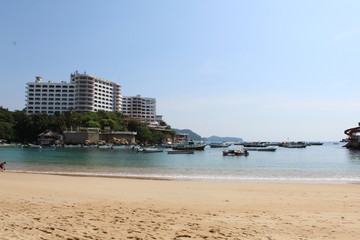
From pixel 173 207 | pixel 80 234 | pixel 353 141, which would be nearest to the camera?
pixel 80 234

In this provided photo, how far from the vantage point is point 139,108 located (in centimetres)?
17988

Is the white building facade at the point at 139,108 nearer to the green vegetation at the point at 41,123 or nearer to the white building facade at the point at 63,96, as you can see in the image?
the white building facade at the point at 63,96

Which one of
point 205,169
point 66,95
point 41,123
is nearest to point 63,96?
point 66,95

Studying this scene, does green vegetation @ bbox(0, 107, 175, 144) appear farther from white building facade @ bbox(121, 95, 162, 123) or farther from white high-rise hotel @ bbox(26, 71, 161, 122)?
white building facade @ bbox(121, 95, 162, 123)

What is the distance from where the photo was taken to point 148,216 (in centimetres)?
931

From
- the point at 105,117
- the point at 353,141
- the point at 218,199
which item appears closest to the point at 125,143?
the point at 105,117

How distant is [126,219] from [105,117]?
403 ft

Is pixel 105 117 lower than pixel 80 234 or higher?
higher

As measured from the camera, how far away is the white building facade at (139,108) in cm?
17625

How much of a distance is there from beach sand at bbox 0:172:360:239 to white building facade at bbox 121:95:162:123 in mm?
161274

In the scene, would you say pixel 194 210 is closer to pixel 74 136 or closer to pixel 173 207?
pixel 173 207

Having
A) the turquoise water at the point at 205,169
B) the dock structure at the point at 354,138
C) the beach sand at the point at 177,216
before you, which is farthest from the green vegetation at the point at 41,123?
the beach sand at the point at 177,216

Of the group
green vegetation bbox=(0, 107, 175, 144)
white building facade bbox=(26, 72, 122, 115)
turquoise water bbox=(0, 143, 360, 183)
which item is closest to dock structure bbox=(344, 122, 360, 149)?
turquoise water bbox=(0, 143, 360, 183)

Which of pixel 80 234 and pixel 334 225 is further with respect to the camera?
pixel 334 225
